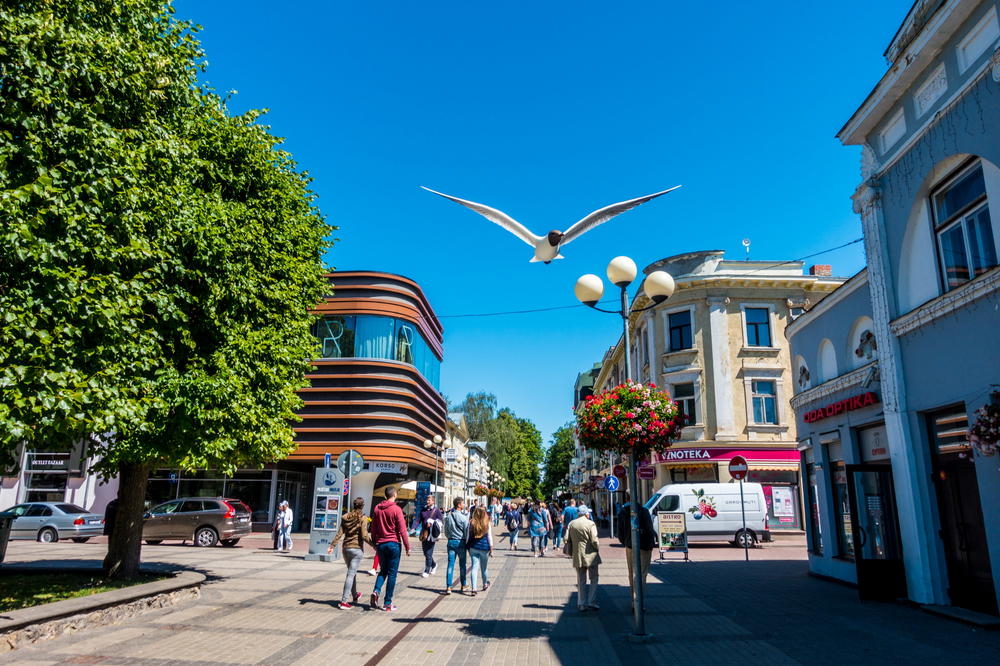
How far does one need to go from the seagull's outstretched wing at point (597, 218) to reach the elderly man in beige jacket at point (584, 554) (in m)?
4.48

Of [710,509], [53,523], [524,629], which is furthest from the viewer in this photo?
[53,523]

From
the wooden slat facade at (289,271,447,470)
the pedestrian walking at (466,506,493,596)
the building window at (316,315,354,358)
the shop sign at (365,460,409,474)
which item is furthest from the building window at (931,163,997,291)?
the building window at (316,315,354,358)

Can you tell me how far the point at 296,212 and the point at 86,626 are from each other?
804 cm

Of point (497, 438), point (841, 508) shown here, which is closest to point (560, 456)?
point (497, 438)

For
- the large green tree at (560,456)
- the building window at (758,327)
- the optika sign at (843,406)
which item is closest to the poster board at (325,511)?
the optika sign at (843,406)

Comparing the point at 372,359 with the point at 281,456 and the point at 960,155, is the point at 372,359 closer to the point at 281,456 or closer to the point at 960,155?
the point at 281,456

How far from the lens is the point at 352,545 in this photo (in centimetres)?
1017

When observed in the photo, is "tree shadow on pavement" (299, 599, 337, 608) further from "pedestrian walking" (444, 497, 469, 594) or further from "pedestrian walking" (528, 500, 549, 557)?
"pedestrian walking" (528, 500, 549, 557)

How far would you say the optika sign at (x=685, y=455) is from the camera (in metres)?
28.8

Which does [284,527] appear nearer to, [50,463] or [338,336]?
[338,336]

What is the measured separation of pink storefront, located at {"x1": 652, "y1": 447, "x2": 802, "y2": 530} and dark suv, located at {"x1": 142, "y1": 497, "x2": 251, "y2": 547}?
17.6 m

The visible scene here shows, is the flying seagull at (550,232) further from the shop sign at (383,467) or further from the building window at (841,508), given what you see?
the shop sign at (383,467)

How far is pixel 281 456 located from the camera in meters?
12.1

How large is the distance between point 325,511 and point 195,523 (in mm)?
6591
